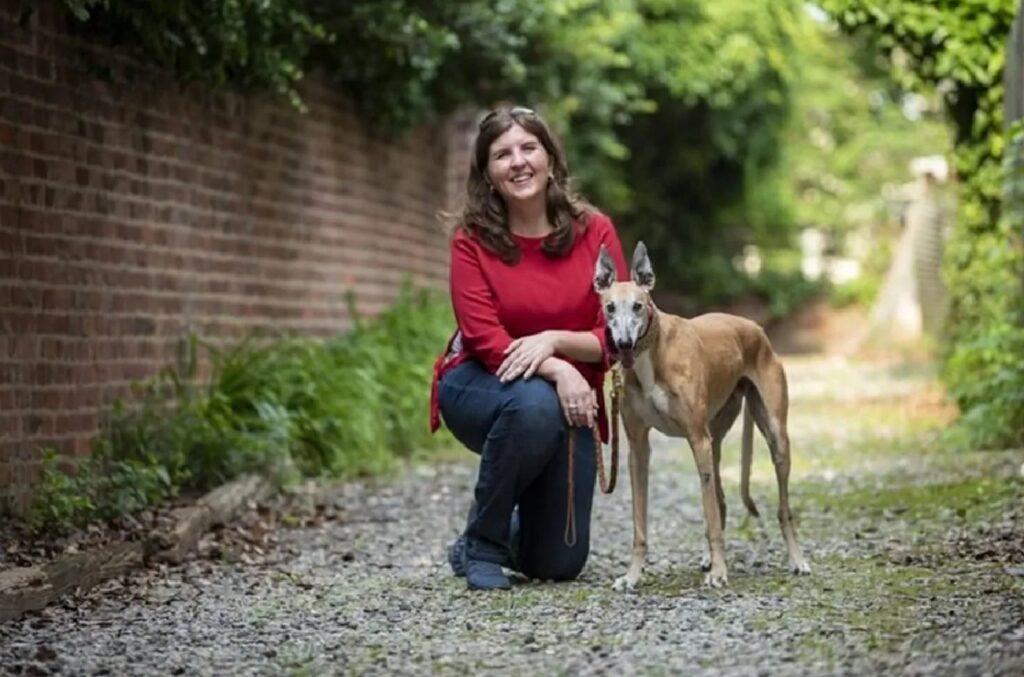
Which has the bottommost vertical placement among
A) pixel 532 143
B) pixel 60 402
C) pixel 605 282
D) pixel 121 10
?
pixel 60 402

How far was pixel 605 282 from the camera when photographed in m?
6.30

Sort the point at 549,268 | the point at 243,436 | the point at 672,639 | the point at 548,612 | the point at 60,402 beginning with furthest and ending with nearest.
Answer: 1. the point at 243,436
2. the point at 60,402
3. the point at 549,268
4. the point at 548,612
5. the point at 672,639

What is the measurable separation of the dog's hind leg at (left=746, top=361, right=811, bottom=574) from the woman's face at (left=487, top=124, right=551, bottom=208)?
3.70 feet

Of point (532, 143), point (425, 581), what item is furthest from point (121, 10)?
point (425, 581)

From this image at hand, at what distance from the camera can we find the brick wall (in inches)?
305

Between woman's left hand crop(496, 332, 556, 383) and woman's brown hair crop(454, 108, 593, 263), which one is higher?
woman's brown hair crop(454, 108, 593, 263)

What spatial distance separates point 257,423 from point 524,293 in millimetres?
3780

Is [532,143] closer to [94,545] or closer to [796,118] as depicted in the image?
[94,545]

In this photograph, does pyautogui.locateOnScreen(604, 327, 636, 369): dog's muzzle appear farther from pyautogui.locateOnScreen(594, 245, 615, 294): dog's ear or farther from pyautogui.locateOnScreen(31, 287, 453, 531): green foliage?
pyautogui.locateOnScreen(31, 287, 453, 531): green foliage

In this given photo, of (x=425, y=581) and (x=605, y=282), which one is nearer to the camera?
(x=605, y=282)

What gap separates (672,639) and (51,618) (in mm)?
2248

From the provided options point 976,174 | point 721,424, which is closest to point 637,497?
point 721,424

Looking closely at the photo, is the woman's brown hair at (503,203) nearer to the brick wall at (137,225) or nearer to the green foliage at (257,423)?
the brick wall at (137,225)

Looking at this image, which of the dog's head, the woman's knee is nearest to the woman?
the woman's knee
